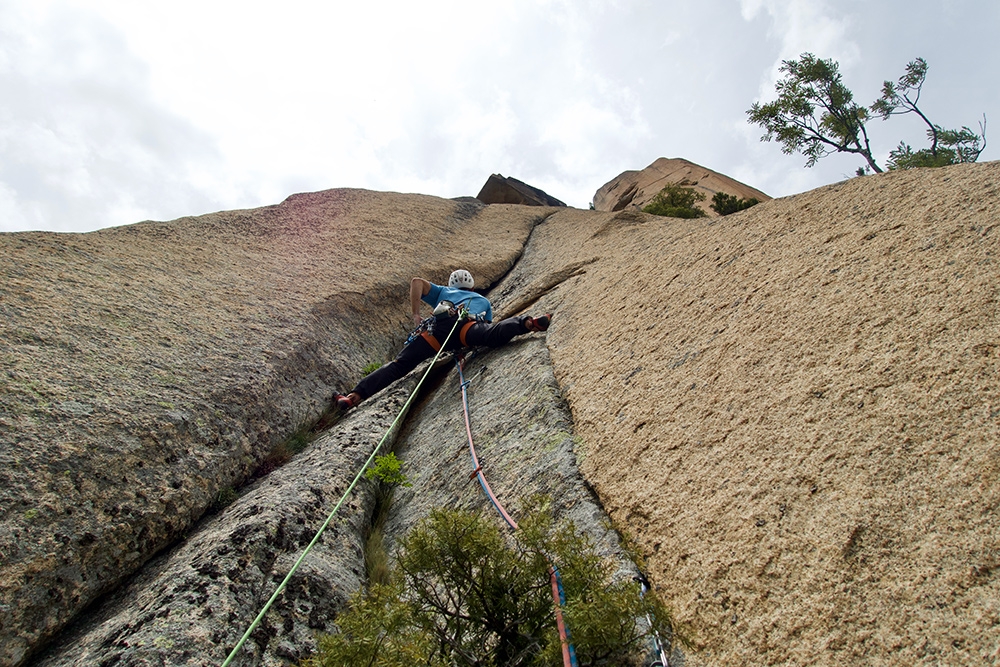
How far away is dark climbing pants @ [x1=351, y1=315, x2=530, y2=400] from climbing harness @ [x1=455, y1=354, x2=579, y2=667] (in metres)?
0.30

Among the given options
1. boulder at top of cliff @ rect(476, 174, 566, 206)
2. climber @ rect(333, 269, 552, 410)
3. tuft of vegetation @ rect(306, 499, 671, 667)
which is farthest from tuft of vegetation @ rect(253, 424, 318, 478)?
boulder at top of cliff @ rect(476, 174, 566, 206)

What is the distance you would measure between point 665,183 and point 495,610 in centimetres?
1886

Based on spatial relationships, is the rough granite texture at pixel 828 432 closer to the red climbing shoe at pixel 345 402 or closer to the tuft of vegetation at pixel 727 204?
the red climbing shoe at pixel 345 402

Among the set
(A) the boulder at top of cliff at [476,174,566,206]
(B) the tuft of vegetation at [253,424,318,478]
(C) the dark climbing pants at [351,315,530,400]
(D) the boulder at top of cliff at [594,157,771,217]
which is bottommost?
(B) the tuft of vegetation at [253,424,318,478]

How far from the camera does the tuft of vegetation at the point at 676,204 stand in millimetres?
14164

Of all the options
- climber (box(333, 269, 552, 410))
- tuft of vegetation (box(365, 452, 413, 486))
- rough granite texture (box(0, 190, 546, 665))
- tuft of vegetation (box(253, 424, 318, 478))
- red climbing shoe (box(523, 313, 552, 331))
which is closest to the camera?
rough granite texture (box(0, 190, 546, 665))

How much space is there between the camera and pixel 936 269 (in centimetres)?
311

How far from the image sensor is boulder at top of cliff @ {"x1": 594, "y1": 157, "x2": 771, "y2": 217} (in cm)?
1766

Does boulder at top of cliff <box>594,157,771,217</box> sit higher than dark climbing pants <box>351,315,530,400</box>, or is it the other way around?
boulder at top of cliff <box>594,157,771,217</box>

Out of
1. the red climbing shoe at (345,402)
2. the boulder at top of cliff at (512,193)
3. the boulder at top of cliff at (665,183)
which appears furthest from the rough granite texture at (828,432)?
the boulder at top of cliff at (512,193)

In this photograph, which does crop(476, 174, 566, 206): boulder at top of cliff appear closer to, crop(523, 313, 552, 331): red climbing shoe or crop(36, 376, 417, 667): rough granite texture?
crop(523, 313, 552, 331): red climbing shoe

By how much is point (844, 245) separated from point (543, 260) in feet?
20.9

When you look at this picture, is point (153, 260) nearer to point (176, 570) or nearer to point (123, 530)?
point (123, 530)

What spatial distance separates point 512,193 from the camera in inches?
744
